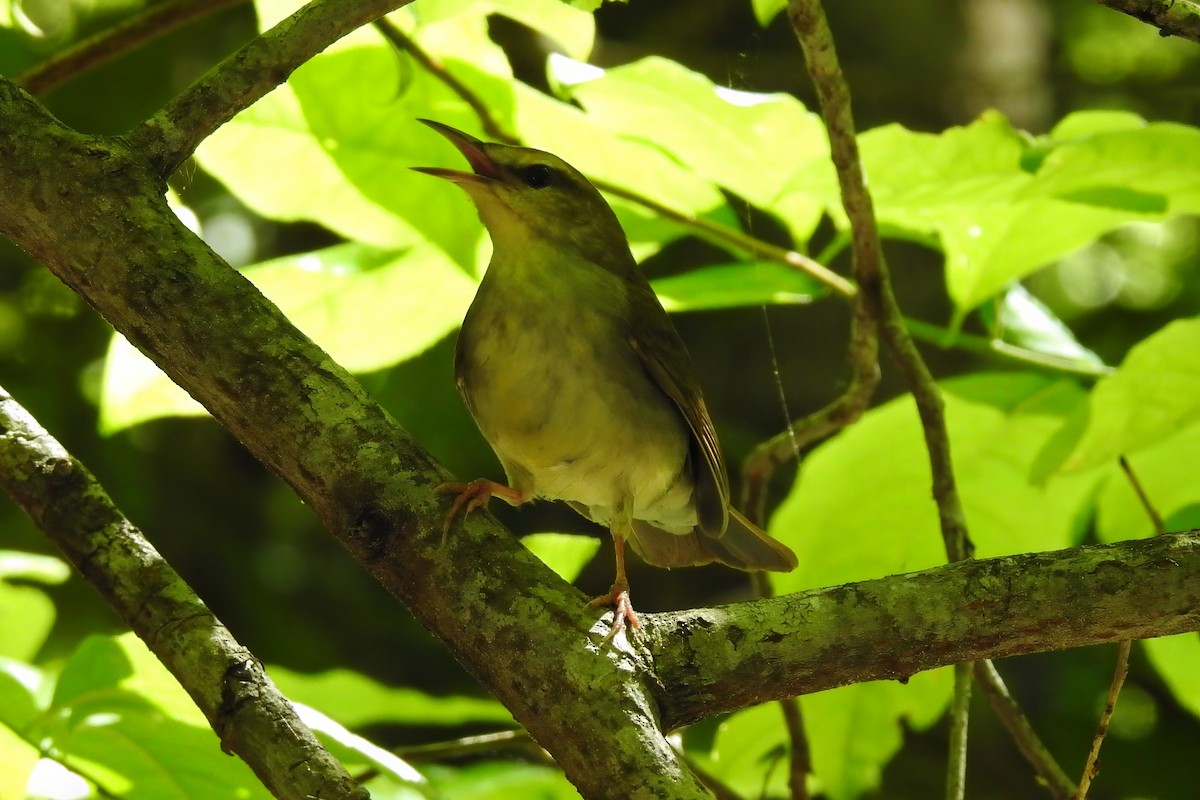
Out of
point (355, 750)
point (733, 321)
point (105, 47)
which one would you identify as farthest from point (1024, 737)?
point (733, 321)

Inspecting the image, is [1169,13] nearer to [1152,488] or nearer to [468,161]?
[1152,488]

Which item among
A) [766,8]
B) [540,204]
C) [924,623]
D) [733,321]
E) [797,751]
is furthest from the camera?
[733,321]

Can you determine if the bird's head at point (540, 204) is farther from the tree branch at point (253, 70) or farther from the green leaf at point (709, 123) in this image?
the tree branch at point (253, 70)

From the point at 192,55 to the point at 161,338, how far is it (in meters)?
4.18

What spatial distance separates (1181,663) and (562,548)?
1.29 meters

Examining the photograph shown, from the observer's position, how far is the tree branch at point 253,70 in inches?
71.6

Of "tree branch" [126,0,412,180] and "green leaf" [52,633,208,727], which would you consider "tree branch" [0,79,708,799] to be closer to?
Result: "tree branch" [126,0,412,180]

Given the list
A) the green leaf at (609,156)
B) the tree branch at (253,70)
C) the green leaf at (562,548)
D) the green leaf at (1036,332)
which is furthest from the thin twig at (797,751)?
the tree branch at (253,70)

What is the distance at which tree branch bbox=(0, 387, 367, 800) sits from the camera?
1436 millimetres

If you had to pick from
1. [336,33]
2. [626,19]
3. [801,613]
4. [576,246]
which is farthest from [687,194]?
[626,19]

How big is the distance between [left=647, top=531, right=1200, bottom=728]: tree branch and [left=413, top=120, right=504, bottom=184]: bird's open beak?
1152mm

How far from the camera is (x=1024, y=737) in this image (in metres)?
2.27

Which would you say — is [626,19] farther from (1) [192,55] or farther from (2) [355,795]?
(2) [355,795]

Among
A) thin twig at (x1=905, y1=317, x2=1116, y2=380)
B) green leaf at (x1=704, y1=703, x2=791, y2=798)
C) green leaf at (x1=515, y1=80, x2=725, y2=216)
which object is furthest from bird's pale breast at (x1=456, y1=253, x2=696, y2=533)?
thin twig at (x1=905, y1=317, x2=1116, y2=380)
